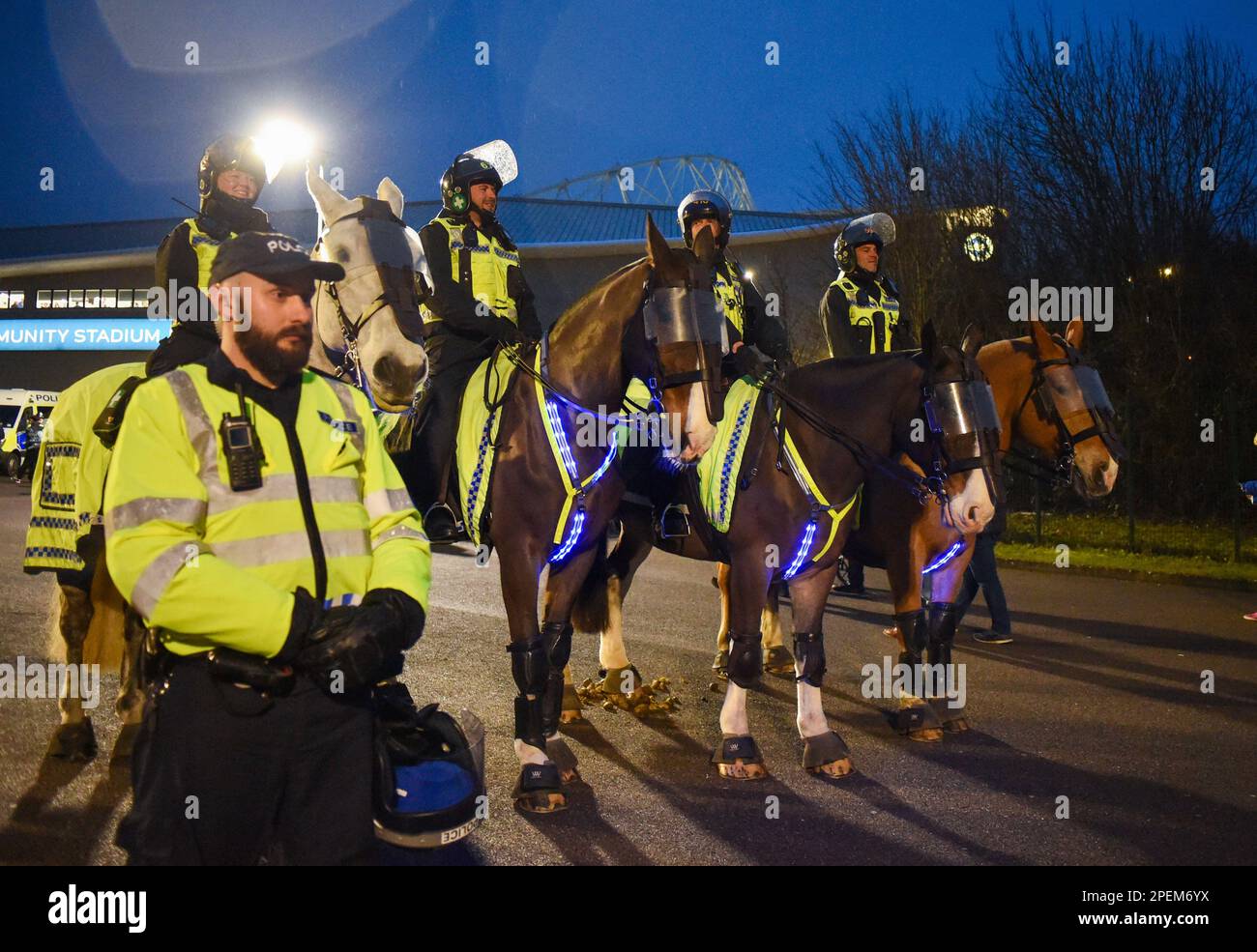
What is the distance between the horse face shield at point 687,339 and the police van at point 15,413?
103 feet

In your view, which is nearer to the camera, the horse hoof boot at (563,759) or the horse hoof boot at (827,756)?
the horse hoof boot at (563,759)

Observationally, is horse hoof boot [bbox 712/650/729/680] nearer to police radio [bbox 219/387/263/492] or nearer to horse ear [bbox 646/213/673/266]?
horse ear [bbox 646/213/673/266]

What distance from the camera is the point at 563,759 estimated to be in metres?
5.90

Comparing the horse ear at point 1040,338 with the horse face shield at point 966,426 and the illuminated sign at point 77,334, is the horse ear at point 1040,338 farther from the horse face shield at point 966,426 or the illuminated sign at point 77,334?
the illuminated sign at point 77,334

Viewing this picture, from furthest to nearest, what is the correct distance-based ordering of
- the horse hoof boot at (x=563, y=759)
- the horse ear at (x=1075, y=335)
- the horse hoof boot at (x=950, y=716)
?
1. the horse ear at (x=1075, y=335)
2. the horse hoof boot at (x=950, y=716)
3. the horse hoof boot at (x=563, y=759)

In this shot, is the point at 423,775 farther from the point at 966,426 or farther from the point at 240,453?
the point at 966,426

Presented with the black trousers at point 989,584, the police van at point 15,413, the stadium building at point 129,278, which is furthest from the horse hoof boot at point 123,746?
the stadium building at point 129,278

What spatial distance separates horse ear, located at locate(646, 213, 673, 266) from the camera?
5.34 m

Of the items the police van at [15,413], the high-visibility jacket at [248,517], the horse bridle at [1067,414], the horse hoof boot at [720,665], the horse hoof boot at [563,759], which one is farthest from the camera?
the police van at [15,413]

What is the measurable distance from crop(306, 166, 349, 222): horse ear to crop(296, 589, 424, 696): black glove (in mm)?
3624

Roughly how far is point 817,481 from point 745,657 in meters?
1.03

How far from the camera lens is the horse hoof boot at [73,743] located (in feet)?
19.7
